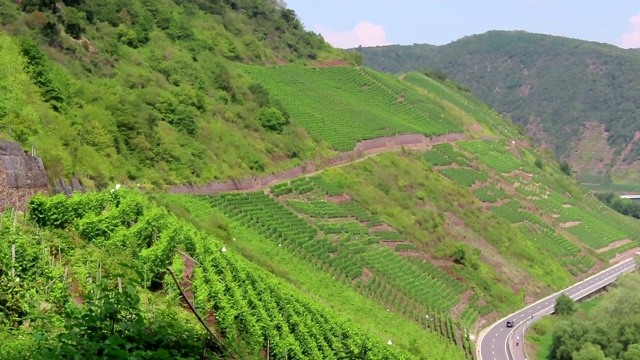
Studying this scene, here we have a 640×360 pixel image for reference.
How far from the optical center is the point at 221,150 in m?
44.9

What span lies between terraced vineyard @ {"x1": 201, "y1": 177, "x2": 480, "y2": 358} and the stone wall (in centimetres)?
92

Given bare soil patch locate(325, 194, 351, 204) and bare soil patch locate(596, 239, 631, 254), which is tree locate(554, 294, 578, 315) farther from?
bare soil patch locate(596, 239, 631, 254)

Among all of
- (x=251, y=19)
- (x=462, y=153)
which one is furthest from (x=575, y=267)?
(x=251, y=19)

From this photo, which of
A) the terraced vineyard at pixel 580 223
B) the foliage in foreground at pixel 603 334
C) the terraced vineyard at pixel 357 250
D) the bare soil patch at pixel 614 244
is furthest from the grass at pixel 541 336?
the bare soil patch at pixel 614 244

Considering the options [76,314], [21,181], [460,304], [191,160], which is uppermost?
[76,314]

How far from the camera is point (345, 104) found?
226 feet

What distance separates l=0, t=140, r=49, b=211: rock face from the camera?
19016 millimetres

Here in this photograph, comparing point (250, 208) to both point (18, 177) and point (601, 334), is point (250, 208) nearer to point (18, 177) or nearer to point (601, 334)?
point (601, 334)

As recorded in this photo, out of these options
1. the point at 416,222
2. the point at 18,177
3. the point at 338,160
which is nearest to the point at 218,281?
the point at 18,177

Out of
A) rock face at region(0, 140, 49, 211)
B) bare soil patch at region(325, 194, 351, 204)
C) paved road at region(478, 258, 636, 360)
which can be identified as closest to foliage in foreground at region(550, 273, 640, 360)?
paved road at region(478, 258, 636, 360)

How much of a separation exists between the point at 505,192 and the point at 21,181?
5552 cm

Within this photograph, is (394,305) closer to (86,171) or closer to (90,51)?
(86,171)

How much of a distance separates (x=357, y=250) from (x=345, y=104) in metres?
28.8

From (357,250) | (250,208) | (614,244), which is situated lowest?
(614,244)
